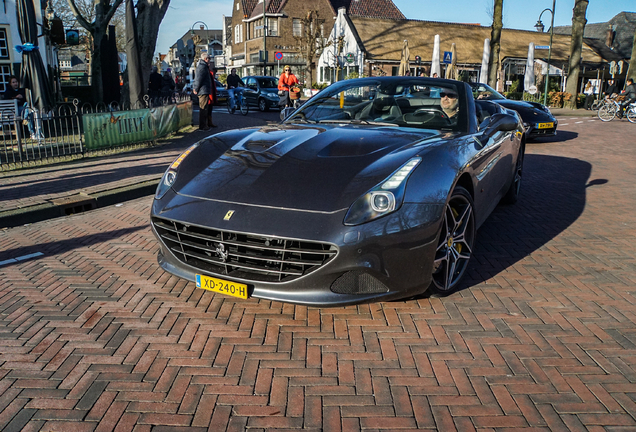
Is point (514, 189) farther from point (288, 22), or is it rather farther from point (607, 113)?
point (288, 22)

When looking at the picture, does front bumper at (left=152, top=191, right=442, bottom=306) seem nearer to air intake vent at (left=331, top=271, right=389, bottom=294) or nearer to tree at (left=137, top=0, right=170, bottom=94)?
air intake vent at (left=331, top=271, right=389, bottom=294)

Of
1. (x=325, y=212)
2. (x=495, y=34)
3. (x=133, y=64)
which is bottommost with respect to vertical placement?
(x=325, y=212)

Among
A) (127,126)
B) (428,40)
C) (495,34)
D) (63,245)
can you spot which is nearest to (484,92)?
(127,126)

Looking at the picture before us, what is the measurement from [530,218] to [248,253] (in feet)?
13.3

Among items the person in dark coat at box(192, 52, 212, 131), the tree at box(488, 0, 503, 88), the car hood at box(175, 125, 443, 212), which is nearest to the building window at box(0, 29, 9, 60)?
the person in dark coat at box(192, 52, 212, 131)

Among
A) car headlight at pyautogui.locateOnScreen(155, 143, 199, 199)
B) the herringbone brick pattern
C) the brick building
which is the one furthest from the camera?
the brick building

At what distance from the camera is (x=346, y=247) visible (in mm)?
2963

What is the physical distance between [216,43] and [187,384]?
9570cm

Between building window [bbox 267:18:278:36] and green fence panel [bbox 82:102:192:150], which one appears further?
building window [bbox 267:18:278:36]

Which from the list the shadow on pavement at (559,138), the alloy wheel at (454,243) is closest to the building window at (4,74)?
the shadow on pavement at (559,138)

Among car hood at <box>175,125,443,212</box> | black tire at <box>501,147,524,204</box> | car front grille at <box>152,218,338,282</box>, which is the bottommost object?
black tire at <box>501,147,524,204</box>

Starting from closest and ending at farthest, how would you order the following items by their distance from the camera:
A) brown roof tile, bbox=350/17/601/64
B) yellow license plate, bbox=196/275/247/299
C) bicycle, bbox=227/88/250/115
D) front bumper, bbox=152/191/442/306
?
front bumper, bbox=152/191/442/306
yellow license plate, bbox=196/275/247/299
bicycle, bbox=227/88/250/115
brown roof tile, bbox=350/17/601/64

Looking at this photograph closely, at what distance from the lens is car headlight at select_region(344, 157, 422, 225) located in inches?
120

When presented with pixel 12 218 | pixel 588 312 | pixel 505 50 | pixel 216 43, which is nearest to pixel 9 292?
pixel 12 218
